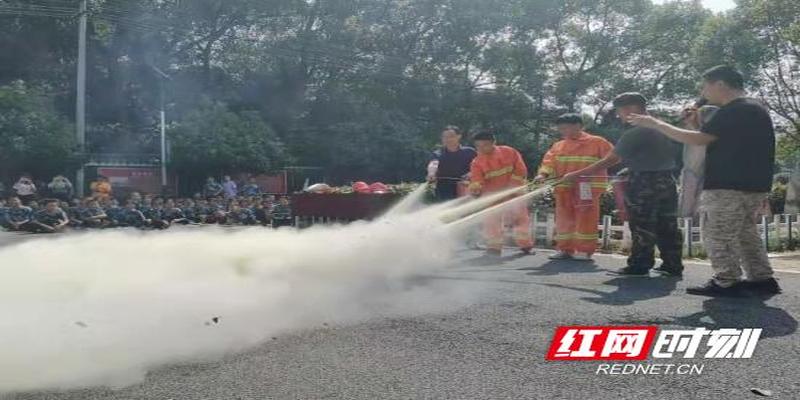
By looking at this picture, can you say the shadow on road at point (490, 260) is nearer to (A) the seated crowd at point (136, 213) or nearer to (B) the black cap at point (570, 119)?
(B) the black cap at point (570, 119)

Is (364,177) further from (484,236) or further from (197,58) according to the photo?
(484,236)

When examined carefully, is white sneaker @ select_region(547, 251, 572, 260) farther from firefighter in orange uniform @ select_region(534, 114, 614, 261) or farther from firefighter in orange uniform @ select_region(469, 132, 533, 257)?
firefighter in orange uniform @ select_region(469, 132, 533, 257)

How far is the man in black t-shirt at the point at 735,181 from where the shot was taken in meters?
5.04

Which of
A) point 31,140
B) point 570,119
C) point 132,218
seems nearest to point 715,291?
point 570,119

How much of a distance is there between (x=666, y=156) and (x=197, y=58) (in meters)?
28.1

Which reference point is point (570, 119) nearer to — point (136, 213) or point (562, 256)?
point (562, 256)

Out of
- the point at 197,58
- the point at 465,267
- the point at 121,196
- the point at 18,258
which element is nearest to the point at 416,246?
the point at 465,267

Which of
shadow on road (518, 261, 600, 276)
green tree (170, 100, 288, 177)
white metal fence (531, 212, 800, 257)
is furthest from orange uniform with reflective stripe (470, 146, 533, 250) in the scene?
green tree (170, 100, 288, 177)

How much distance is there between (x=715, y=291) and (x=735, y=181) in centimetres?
82

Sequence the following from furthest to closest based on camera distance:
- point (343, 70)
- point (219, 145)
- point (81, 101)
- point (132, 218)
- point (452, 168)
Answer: point (343, 70), point (219, 145), point (81, 101), point (132, 218), point (452, 168)

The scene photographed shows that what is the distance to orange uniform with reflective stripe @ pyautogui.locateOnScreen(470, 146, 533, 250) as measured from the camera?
27.3 ft

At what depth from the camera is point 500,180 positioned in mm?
8539

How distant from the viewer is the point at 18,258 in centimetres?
516

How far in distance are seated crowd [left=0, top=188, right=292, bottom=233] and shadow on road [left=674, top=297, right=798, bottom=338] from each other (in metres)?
10.9
